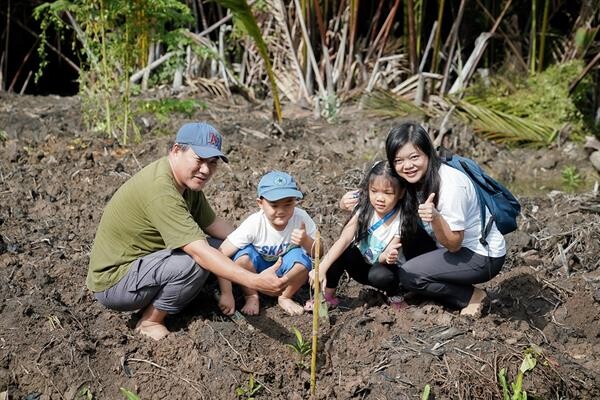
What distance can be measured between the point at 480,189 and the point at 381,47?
513 centimetres

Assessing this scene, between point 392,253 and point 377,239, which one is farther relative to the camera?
point 377,239

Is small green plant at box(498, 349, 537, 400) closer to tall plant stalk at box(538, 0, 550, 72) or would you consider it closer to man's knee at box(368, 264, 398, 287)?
man's knee at box(368, 264, 398, 287)

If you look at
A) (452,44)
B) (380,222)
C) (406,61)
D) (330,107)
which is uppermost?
(380,222)

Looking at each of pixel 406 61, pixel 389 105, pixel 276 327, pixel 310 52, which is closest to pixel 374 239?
pixel 276 327

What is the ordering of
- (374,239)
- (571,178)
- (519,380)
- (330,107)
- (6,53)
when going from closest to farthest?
(519,380), (374,239), (571,178), (330,107), (6,53)

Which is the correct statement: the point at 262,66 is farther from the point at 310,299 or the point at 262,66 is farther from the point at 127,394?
the point at 127,394

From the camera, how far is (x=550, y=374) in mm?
4039

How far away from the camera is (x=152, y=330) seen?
14.1 feet

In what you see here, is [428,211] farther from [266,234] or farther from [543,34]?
[543,34]

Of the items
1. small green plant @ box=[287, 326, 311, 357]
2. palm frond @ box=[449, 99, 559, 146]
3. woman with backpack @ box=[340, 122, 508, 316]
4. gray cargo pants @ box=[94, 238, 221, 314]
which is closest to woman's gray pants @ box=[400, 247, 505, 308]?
woman with backpack @ box=[340, 122, 508, 316]

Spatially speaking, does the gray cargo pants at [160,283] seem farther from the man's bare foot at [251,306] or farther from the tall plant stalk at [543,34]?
the tall plant stalk at [543,34]

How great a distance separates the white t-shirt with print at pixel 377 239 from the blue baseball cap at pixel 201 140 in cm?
98

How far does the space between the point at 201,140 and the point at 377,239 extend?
1139mm

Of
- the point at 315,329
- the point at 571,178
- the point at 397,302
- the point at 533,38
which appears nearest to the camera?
the point at 315,329
